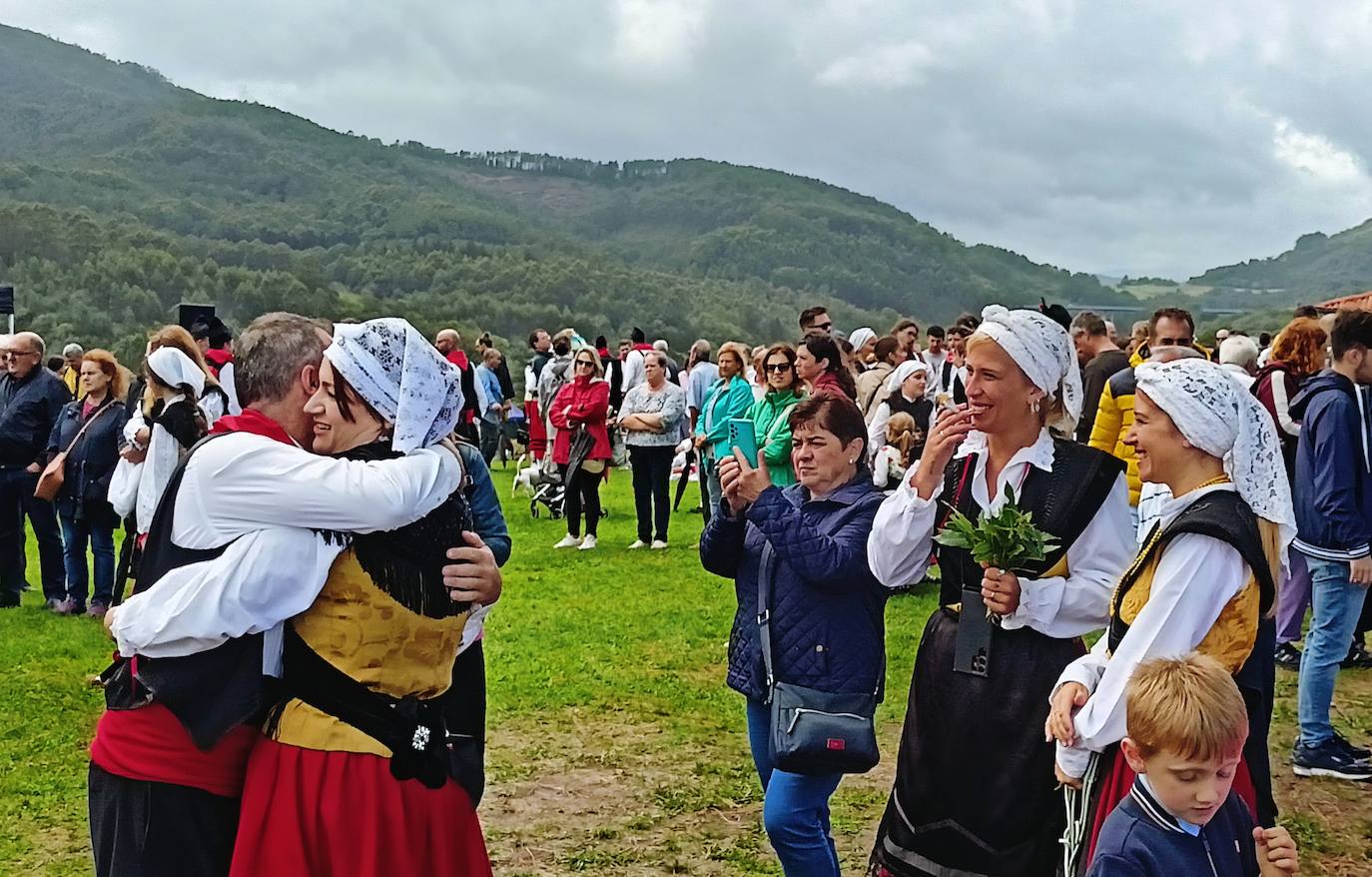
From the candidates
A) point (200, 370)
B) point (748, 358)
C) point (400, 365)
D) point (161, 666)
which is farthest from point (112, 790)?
point (748, 358)

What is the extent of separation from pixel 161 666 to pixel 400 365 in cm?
83

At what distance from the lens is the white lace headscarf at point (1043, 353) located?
3559 mm

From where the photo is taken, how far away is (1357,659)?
8281mm

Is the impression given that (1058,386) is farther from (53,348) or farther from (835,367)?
(53,348)

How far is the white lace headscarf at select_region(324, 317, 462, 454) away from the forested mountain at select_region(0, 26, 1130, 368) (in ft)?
170

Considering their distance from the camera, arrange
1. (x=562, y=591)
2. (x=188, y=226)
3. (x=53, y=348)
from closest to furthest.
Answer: (x=562, y=591) → (x=53, y=348) → (x=188, y=226)

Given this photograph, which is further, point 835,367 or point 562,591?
point 562,591

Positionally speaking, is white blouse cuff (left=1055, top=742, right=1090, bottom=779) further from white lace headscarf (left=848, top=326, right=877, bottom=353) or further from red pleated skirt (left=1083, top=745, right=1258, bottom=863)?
white lace headscarf (left=848, top=326, right=877, bottom=353)

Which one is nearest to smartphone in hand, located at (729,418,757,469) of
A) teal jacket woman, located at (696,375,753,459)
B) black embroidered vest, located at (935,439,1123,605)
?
black embroidered vest, located at (935,439,1123,605)

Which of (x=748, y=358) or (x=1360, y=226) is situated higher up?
(x=1360, y=226)

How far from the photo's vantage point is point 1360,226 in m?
109

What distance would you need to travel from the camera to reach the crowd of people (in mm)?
2816

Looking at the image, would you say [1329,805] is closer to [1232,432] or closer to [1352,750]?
[1352,750]

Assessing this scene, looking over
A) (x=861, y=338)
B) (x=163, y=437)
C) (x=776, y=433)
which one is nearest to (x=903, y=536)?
(x=776, y=433)
